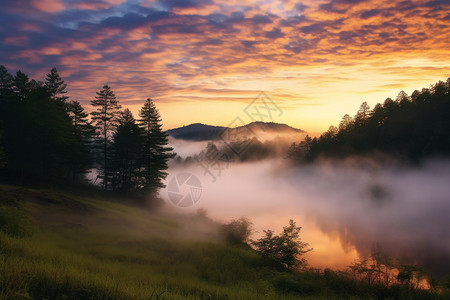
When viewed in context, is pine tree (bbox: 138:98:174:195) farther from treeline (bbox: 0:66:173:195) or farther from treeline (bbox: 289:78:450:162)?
treeline (bbox: 289:78:450:162)

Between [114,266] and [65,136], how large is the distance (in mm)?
36505

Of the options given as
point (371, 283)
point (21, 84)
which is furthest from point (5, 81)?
point (371, 283)

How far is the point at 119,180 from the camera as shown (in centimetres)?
5022

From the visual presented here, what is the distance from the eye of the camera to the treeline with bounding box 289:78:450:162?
202 feet

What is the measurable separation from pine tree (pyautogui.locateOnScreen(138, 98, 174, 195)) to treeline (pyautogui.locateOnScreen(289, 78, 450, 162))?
5623 cm

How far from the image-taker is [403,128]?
69875 mm

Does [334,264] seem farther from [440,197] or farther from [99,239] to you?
[440,197]

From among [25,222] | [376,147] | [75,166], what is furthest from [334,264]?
[376,147]

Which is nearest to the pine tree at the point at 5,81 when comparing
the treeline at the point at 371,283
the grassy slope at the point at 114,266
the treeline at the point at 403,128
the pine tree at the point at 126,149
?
the pine tree at the point at 126,149

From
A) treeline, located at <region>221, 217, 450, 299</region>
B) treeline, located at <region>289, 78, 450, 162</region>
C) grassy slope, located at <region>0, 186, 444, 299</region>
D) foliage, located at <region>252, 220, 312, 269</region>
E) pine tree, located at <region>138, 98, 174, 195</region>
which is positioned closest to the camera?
grassy slope, located at <region>0, 186, 444, 299</region>

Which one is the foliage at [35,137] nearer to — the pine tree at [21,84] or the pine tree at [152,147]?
the pine tree at [21,84]

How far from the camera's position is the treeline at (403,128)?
202ft

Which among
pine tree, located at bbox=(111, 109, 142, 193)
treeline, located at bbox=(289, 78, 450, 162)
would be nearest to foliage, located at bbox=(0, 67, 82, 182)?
pine tree, located at bbox=(111, 109, 142, 193)

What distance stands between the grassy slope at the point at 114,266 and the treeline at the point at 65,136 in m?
18.1
